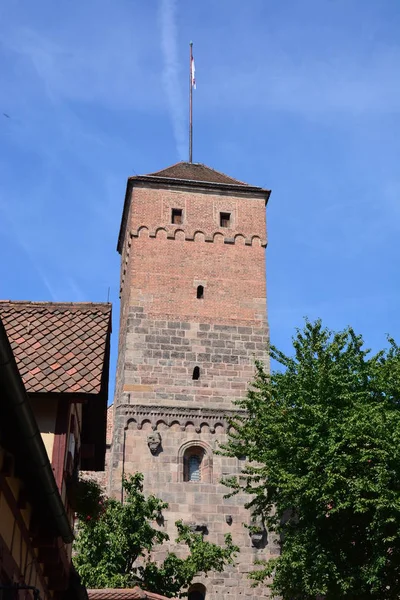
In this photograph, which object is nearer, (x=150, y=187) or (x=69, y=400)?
(x=69, y=400)

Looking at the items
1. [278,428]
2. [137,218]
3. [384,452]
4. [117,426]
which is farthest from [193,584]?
[137,218]

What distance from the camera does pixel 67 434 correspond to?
11.3 metres

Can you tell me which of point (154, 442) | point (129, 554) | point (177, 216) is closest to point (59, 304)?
point (129, 554)

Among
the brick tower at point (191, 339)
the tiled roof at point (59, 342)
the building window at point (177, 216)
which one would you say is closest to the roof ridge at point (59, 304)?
the tiled roof at point (59, 342)

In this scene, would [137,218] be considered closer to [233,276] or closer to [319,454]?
[233,276]

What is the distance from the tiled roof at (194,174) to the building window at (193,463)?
11.4 metres

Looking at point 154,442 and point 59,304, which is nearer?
point 59,304

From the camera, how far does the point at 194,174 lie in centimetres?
3431

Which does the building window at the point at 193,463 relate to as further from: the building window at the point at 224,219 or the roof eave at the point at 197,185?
the roof eave at the point at 197,185

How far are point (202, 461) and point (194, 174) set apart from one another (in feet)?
41.5

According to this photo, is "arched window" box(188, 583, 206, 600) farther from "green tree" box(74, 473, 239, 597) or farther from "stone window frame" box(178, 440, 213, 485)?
"stone window frame" box(178, 440, 213, 485)

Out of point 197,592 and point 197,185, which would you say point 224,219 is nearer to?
point 197,185

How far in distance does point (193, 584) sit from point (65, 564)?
1563cm

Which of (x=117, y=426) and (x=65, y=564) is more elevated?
(x=117, y=426)
